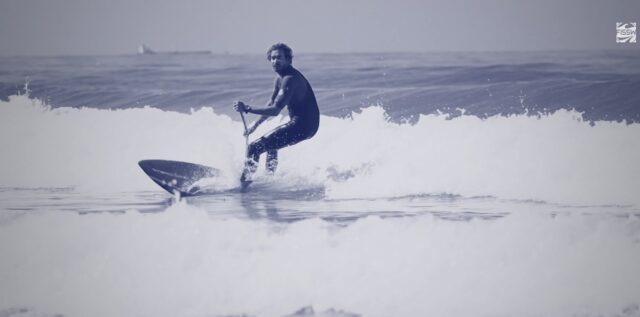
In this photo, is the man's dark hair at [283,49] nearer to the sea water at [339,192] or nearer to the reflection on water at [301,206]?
the sea water at [339,192]

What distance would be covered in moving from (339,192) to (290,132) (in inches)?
14.6

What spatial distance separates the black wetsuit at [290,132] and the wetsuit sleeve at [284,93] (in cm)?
3

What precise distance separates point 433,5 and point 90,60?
171 centimetres

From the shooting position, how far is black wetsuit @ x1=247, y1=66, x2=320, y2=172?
335cm

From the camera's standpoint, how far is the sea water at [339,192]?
331cm

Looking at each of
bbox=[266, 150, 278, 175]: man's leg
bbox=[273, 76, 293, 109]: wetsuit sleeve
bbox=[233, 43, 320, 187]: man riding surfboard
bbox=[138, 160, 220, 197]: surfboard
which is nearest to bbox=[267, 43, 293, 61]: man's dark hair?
bbox=[233, 43, 320, 187]: man riding surfboard

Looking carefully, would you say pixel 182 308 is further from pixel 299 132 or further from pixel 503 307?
pixel 503 307

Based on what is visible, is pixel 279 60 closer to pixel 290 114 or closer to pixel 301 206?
pixel 290 114

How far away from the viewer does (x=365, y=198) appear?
3402mm

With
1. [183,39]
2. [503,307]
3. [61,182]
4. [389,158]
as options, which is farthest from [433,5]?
[61,182]

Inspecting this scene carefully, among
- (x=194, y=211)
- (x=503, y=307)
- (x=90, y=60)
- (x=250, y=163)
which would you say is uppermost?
(x=90, y=60)

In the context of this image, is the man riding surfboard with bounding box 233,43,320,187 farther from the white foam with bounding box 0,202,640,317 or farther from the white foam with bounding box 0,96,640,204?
the white foam with bounding box 0,202,640,317

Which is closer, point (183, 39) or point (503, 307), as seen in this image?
point (503, 307)

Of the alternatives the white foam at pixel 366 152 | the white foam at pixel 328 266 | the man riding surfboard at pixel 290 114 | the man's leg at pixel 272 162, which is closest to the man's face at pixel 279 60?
the man riding surfboard at pixel 290 114
